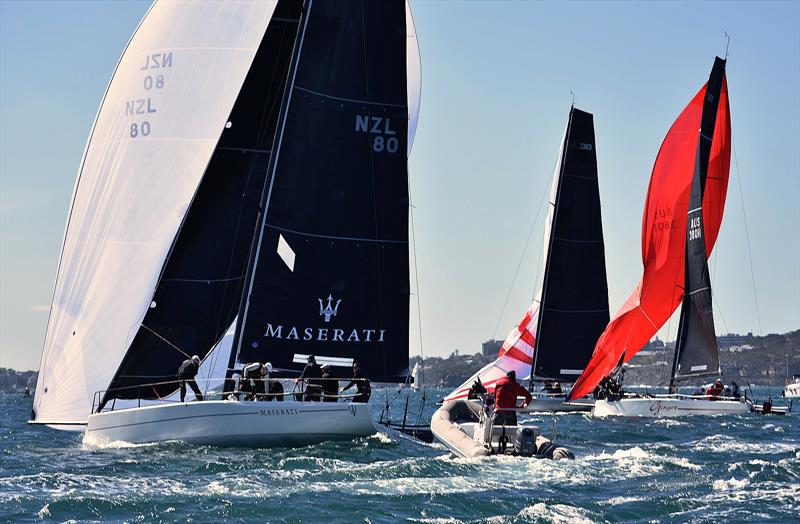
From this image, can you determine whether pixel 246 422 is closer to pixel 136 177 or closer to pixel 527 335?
pixel 136 177

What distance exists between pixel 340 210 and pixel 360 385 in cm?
355

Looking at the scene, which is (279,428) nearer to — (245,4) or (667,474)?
(667,474)

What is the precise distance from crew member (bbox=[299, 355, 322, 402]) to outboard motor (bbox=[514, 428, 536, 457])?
3.86m

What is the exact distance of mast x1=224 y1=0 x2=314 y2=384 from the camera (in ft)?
78.0

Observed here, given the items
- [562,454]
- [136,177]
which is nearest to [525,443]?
[562,454]

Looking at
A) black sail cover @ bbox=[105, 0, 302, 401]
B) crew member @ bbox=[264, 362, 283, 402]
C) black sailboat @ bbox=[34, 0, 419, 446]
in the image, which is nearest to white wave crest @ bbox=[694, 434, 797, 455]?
black sailboat @ bbox=[34, 0, 419, 446]

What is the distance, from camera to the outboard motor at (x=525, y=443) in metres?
20.5

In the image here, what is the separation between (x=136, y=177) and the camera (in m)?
24.9

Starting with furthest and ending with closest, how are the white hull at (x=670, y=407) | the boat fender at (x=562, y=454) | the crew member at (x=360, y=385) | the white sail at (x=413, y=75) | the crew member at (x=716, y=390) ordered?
the crew member at (x=716, y=390)
the white hull at (x=670, y=407)
the white sail at (x=413, y=75)
the crew member at (x=360, y=385)
the boat fender at (x=562, y=454)

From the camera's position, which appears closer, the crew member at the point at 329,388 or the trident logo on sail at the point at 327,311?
the crew member at the point at 329,388

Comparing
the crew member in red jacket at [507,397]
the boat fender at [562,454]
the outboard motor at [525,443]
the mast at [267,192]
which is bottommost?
the boat fender at [562,454]

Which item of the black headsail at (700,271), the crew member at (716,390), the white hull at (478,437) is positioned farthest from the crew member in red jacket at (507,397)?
the black headsail at (700,271)

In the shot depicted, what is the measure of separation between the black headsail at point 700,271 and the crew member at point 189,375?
23.8m

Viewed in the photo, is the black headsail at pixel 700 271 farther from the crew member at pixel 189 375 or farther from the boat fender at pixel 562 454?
the crew member at pixel 189 375
